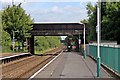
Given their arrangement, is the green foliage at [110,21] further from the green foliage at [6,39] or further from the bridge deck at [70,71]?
the green foliage at [6,39]

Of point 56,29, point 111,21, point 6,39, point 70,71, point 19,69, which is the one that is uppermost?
point 56,29

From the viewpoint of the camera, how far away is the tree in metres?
84.6

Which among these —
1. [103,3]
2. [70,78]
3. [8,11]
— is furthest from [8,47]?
[70,78]

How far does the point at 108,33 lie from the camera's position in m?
52.7

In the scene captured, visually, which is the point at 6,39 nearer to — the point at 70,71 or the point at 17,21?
the point at 17,21

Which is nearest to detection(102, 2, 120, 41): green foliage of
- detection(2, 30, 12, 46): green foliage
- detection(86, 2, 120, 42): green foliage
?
detection(86, 2, 120, 42): green foliage

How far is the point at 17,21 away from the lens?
3339 inches

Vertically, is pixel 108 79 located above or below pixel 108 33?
below

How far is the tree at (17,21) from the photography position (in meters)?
84.6

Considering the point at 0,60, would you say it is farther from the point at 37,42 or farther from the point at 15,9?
the point at 37,42

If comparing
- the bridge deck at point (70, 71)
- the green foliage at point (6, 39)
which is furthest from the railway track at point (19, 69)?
the green foliage at point (6, 39)

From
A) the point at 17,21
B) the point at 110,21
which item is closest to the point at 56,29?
the point at 17,21

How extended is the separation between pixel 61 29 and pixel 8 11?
17700 millimetres

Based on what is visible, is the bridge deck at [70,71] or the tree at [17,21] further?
the tree at [17,21]
